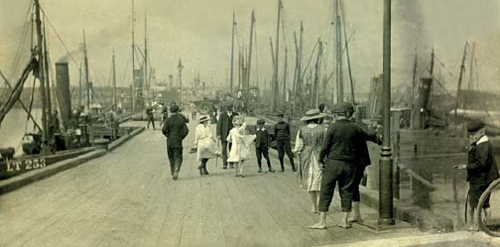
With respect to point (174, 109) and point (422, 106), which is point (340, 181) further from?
point (422, 106)

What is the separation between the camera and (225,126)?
769 centimetres

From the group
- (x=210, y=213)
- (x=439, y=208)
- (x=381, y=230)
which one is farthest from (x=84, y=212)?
(x=439, y=208)

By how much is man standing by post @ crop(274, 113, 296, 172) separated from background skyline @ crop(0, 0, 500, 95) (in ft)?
2.76

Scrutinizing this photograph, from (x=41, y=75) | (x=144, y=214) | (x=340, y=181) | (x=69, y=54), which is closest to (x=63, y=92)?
(x=41, y=75)

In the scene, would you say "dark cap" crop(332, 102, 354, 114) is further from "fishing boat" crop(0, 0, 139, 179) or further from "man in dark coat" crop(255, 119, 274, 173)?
"fishing boat" crop(0, 0, 139, 179)

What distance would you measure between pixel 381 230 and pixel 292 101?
6.40 ft

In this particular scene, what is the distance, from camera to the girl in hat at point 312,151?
527 cm

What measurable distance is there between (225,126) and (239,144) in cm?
38

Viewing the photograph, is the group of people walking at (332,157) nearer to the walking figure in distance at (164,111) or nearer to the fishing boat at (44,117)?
the walking figure in distance at (164,111)

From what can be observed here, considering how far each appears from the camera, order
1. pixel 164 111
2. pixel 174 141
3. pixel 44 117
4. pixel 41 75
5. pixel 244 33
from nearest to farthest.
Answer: pixel 41 75, pixel 44 117, pixel 244 33, pixel 164 111, pixel 174 141

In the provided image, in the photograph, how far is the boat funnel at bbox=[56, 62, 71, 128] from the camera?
5234 millimetres

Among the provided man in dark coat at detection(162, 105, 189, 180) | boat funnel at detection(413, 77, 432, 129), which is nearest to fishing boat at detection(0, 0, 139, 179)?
man in dark coat at detection(162, 105, 189, 180)

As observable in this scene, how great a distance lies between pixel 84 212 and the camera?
5.04 m

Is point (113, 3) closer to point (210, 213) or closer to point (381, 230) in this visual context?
point (210, 213)
